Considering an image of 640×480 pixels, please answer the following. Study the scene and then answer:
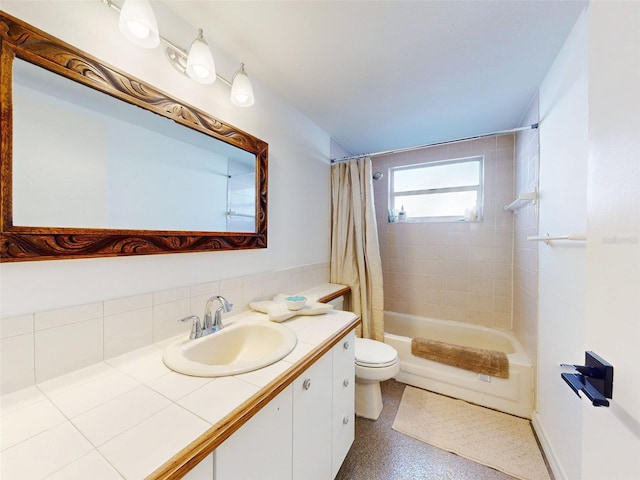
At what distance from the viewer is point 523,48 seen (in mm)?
1246

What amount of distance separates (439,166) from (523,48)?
4.69 ft

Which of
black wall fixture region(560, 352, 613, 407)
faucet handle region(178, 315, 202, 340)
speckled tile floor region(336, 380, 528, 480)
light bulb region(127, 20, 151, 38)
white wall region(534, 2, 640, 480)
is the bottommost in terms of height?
speckled tile floor region(336, 380, 528, 480)

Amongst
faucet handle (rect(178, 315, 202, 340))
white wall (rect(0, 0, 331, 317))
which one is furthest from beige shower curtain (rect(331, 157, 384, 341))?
faucet handle (rect(178, 315, 202, 340))

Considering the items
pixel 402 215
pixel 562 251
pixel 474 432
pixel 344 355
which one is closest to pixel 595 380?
pixel 344 355

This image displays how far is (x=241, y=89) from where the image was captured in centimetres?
124

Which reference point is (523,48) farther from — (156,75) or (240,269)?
(240,269)

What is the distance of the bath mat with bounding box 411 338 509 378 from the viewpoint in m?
1.69

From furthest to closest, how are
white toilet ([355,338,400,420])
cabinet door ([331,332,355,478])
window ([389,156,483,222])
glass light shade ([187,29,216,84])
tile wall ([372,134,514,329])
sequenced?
window ([389,156,483,222]) → tile wall ([372,134,514,329]) → white toilet ([355,338,400,420]) → cabinet door ([331,332,355,478]) → glass light shade ([187,29,216,84])

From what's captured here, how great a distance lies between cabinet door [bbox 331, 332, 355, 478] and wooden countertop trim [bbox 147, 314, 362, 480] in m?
0.33

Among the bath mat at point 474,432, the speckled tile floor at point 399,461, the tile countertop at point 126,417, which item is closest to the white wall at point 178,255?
the tile countertop at point 126,417

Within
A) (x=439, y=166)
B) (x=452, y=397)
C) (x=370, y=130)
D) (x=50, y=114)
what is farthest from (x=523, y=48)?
(x=452, y=397)

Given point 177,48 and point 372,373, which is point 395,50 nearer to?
point 177,48

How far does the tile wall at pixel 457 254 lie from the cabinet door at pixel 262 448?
2246 millimetres

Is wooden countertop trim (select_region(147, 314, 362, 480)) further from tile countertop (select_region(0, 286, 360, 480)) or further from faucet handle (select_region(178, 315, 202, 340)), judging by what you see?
faucet handle (select_region(178, 315, 202, 340))
